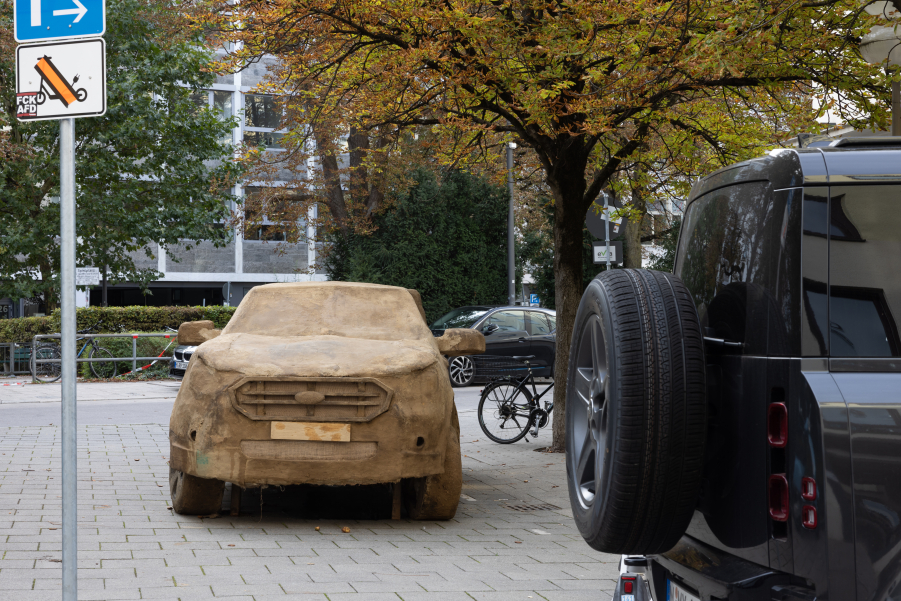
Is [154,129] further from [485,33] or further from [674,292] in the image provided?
[674,292]

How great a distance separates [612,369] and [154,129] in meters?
23.7

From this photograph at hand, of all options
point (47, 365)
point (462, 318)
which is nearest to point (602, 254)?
point (462, 318)

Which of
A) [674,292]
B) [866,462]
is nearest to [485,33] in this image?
[674,292]

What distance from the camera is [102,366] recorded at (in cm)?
2219

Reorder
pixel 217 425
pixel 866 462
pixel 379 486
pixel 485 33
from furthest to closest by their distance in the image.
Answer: pixel 485 33 < pixel 379 486 < pixel 217 425 < pixel 866 462

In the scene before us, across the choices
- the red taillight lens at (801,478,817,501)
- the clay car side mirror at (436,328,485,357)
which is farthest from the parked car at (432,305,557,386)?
the red taillight lens at (801,478,817,501)

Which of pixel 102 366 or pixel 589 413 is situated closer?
pixel 589 413

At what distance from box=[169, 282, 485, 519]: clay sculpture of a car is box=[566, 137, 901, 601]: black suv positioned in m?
3.17

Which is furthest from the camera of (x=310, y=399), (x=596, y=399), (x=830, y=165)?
(x=310, y=399)

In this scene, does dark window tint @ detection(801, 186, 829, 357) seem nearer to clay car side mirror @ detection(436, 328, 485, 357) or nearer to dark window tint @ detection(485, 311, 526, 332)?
clay car side mirror @ detection(436, 328, 485, 357)

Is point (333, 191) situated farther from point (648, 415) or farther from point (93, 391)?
point (648, 415)

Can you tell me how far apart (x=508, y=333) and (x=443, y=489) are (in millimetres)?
14484

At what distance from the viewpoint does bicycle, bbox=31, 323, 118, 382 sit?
21266 millimetres

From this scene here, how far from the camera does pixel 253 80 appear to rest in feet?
152
